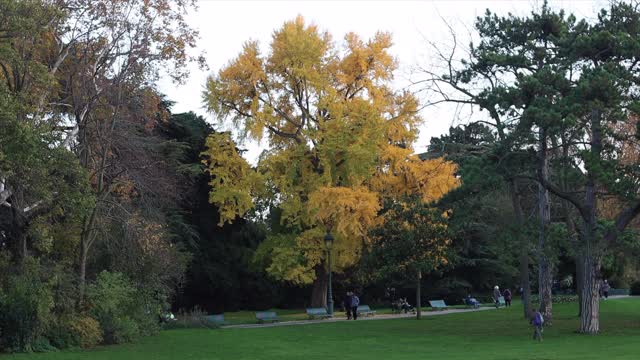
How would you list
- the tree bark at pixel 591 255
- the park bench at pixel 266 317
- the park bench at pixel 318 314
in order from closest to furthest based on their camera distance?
the tree bark at pixel 591 255 < the park bench at pixel 266 317 < the park bench at pixel 318 314

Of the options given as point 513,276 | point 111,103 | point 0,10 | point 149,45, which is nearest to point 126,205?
point 111,103

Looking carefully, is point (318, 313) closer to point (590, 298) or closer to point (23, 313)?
point (590, 298)

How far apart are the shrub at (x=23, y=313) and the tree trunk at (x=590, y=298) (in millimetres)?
18676

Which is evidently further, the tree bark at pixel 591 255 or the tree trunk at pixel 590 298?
the tree trunk at pixel 590 298

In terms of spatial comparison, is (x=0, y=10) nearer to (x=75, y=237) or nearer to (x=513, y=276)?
(x=75, y=237)

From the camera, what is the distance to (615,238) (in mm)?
29406

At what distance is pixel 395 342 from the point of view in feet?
90.0

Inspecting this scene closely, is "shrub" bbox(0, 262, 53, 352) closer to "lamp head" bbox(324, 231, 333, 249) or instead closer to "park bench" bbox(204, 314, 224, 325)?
"park bench" bbox(204, 314, 224, 325)

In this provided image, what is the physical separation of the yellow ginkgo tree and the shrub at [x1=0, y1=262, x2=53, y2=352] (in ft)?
66.3

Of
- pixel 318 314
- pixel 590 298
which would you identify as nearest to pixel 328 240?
pixel 318 314

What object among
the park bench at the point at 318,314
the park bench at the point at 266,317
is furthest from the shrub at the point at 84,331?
the park bench at the point at 318,314

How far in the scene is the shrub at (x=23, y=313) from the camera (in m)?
24.1

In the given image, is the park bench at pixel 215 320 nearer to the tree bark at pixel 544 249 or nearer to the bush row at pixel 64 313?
the bush row at pixel 64 313

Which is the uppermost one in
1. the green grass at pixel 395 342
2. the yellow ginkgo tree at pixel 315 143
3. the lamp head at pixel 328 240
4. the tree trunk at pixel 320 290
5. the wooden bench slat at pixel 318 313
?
the yellow ginkgo tree at pixel 315 143
